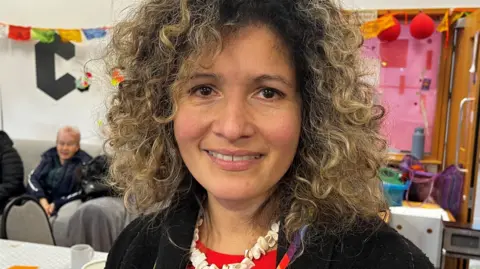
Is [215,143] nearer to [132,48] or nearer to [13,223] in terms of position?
[132,48]

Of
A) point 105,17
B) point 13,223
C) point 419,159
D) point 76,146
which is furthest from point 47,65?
point 419,159

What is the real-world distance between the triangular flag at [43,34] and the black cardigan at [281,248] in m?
3.59

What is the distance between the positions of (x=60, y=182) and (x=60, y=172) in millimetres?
89

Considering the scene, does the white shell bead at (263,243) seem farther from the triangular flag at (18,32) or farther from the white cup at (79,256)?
the triangular flag at (18,32)

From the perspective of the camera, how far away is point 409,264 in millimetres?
724

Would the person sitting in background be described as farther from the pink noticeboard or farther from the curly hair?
the curly hair

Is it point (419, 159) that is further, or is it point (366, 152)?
point (419, 159)

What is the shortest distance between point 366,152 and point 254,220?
0.93 feet

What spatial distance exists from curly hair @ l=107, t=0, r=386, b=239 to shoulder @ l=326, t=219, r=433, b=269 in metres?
0.04

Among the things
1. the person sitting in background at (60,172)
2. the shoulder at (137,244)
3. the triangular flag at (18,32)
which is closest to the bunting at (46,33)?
the triangular flag at (18,32)

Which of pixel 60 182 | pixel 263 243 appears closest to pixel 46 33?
pixel 60 182

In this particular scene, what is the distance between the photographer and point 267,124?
0.78m

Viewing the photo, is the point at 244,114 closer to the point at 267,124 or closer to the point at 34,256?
the point at 267,124

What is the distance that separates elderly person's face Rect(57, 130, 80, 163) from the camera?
142 inches
